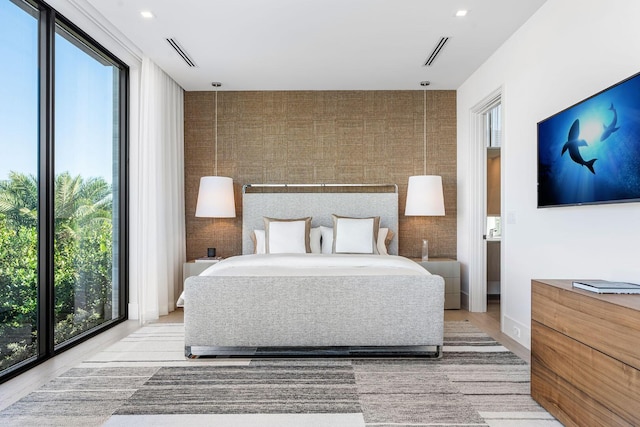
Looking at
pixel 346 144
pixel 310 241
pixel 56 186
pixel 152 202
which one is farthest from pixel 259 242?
pixel 56 186

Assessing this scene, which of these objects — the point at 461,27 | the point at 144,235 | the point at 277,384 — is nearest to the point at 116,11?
the point at 144,235

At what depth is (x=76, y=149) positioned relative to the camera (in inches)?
138

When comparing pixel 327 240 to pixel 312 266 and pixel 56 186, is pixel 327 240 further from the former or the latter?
pixel 56 186

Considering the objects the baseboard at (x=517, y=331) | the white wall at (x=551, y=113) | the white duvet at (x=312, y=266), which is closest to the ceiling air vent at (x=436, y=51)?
the white wall at (x=551, y=113)

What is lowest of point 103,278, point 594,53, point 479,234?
point 103,278

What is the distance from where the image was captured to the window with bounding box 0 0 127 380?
2.75 meters

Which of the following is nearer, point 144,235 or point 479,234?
point 144,235

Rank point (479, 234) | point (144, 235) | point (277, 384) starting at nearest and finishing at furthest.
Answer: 1. point (277, 384)
2. point (144, 235)
3. point (479, 234)

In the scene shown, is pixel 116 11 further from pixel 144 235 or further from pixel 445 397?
pixel 445 397

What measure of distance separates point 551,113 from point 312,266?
2.09m

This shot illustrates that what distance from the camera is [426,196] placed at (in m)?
4.73

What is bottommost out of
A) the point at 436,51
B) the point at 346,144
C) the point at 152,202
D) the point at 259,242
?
the point at 259,242

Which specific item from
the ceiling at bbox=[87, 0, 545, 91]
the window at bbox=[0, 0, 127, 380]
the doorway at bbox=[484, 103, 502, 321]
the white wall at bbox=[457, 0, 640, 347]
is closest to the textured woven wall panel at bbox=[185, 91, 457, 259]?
the ceiling at bbox=[87, 0, 545, 91]

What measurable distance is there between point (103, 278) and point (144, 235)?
0.55 meters
